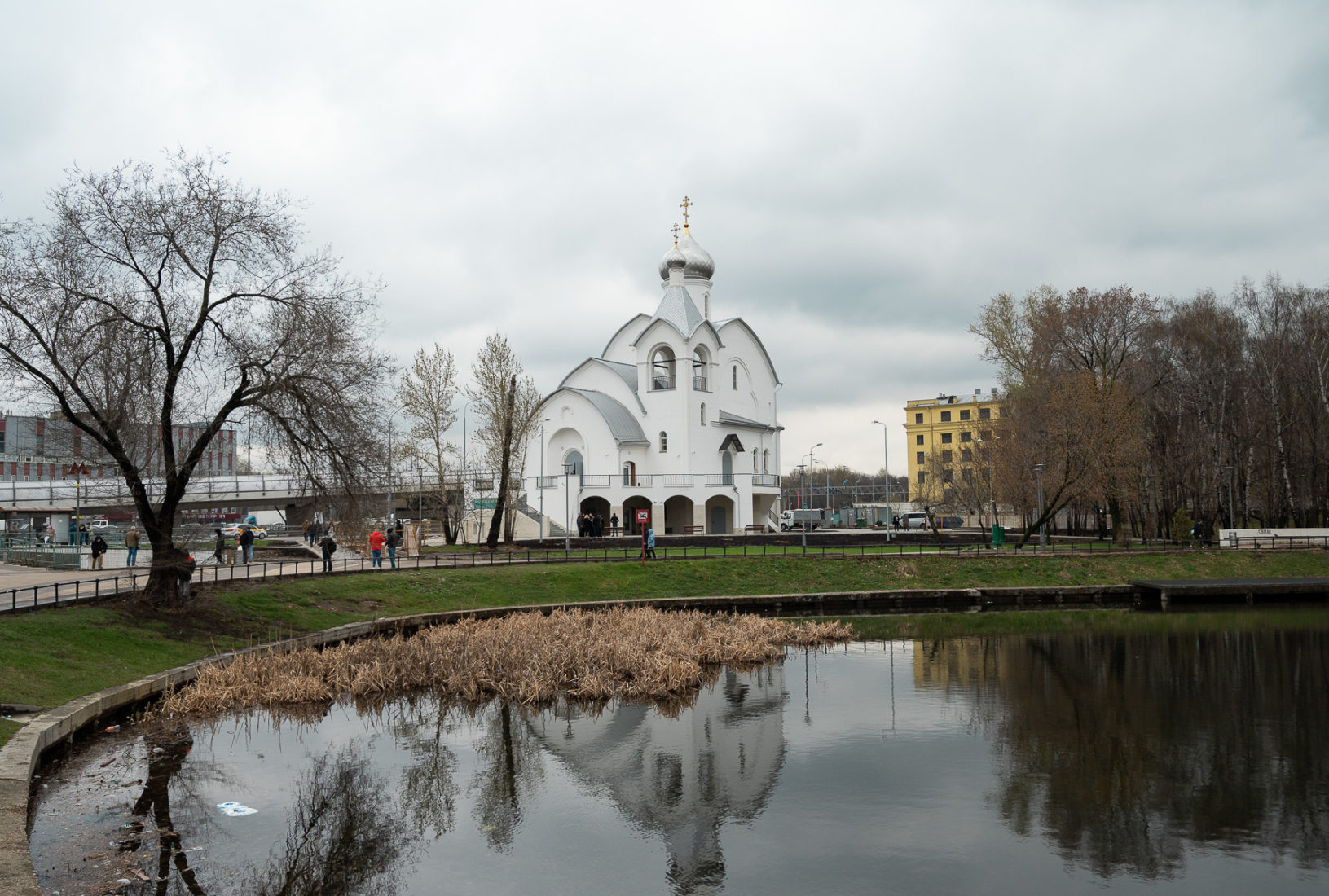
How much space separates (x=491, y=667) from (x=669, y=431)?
120 feet

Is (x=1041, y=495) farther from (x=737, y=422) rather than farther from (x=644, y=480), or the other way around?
(x=644, y=480)

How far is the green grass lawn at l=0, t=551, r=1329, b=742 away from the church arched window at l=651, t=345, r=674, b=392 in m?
21.4

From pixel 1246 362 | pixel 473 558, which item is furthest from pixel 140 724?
pixel 1246 362

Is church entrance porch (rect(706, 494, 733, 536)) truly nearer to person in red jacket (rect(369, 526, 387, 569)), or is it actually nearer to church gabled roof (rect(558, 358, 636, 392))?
church gabled roof (rect(558, 358, 636, 392))

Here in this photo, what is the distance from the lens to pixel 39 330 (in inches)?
728

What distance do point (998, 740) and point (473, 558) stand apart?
22183 mm

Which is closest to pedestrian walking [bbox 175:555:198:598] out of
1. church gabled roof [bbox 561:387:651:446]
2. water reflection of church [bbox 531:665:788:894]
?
water reflection of church [bbox 531:665:788:894]

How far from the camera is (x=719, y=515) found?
56562mm

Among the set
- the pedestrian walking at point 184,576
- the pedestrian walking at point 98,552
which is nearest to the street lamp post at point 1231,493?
the pedestrian walking at point 184,576

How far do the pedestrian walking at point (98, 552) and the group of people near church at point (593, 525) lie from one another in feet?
72.9

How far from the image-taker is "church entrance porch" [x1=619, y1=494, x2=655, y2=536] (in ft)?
179

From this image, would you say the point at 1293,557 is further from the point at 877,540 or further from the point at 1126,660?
the point at 1126,660

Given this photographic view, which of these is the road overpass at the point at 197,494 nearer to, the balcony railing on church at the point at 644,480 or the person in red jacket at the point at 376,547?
the person in red jacket at the point at 376,547

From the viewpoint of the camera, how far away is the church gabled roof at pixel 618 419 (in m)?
54.0
